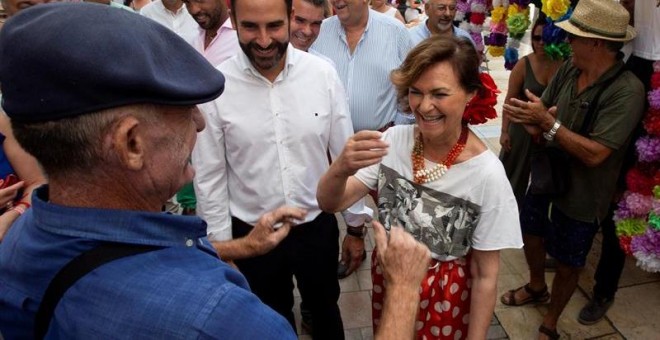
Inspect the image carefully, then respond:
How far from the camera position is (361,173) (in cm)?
210

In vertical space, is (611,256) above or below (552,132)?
below

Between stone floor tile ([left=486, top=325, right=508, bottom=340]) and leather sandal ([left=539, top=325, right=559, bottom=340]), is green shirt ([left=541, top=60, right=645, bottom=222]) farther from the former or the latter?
stone floor tile ([left=486, top=325, right=508, bottom=340])

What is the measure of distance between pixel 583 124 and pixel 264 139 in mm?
1796

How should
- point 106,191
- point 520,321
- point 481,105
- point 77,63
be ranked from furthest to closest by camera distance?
point 520,321, point 481,105, point 106,191, point 77,63

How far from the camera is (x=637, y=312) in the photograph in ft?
10.9

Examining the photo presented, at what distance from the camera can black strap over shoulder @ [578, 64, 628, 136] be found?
2.57m

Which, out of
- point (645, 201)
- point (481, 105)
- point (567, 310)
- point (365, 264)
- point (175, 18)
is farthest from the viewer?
point (175, 18)

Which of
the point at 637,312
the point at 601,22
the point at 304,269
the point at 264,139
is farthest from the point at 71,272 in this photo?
the point at 637,312

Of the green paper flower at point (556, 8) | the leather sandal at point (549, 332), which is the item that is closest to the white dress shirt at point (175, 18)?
the green paper flower at point (556, 8)

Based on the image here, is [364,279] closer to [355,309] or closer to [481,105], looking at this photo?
[355,309]

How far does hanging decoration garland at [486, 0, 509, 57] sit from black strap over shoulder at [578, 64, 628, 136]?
2.04 meters

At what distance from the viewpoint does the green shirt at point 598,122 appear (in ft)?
8.26

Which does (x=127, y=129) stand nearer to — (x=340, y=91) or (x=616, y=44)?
(x=340, y=91)

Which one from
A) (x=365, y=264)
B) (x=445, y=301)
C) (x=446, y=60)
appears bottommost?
(x=365, y=264)
